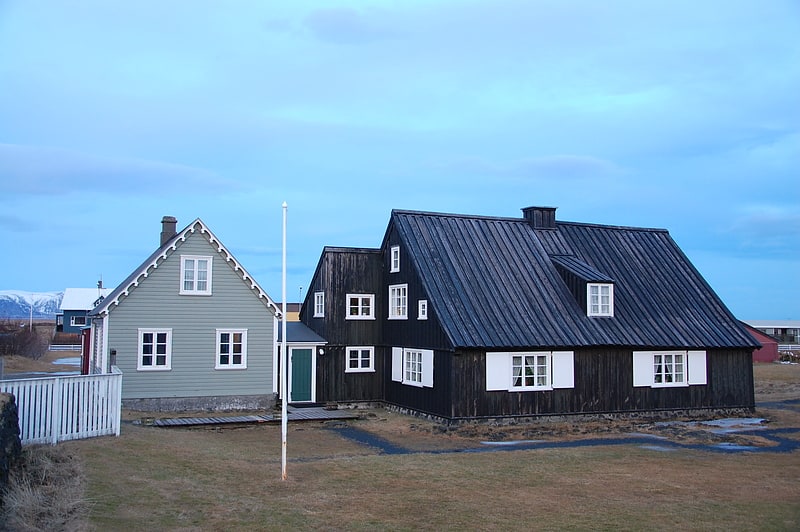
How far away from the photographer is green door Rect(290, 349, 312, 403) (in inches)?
1246

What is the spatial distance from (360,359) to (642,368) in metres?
12.3

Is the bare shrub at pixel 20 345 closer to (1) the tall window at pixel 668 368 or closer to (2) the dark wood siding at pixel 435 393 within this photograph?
(2) the dark wood siding at pixel 435 393

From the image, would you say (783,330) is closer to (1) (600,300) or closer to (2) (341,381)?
(1) (600,300)

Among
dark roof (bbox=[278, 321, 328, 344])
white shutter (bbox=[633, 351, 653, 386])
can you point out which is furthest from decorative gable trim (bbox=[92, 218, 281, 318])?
white shutter (bbox=[633, 351, 653, 386])

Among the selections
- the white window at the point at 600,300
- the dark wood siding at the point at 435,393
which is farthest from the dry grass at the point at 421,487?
the white window at the point at 600,300

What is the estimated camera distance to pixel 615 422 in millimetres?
27609

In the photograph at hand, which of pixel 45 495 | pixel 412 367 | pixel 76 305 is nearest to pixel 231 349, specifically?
pixel 412 367

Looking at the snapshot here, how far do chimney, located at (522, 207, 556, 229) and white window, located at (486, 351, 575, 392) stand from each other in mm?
7987

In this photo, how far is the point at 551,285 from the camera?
30.2m

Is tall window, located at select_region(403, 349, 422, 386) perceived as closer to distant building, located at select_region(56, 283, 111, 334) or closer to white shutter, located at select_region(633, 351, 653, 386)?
white shutter, located at select_region(633, 351, 653, 386)

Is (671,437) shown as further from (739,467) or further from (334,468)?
(334,468)

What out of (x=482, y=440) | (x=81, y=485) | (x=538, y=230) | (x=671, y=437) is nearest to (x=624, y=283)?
(x=538, y=230)

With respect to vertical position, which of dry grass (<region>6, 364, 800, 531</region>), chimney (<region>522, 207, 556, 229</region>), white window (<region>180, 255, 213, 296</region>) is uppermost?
chimney (<region>522, 207, 556, 229</region>)

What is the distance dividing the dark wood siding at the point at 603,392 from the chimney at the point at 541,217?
755 cm
